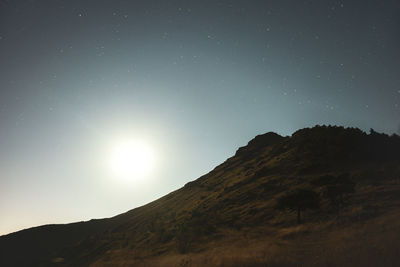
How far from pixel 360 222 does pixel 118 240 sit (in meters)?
49.7

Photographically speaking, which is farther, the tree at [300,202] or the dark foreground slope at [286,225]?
the tree at [300,202]

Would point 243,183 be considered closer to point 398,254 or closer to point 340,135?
point 340,135

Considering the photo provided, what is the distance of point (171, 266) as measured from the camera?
66.4 ft

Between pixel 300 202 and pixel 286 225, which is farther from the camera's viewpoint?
pixel 300 202

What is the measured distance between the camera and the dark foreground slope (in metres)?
14.8

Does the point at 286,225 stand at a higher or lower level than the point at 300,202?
lower

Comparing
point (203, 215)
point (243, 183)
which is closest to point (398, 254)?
point (203, 215)

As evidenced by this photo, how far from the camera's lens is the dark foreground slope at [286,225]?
48.5 feet

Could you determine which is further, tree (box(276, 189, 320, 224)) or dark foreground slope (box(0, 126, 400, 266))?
tree (box(276, 189, 320, 224))

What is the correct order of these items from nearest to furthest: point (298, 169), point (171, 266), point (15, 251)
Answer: point (171, 266) → point (298, 169) → point (15, 251)

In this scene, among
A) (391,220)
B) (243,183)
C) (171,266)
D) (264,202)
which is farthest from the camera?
(243,183)

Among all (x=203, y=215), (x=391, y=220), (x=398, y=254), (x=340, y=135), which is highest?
(x=340, y=135)

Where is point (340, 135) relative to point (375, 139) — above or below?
above

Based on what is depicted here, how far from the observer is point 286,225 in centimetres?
3139
